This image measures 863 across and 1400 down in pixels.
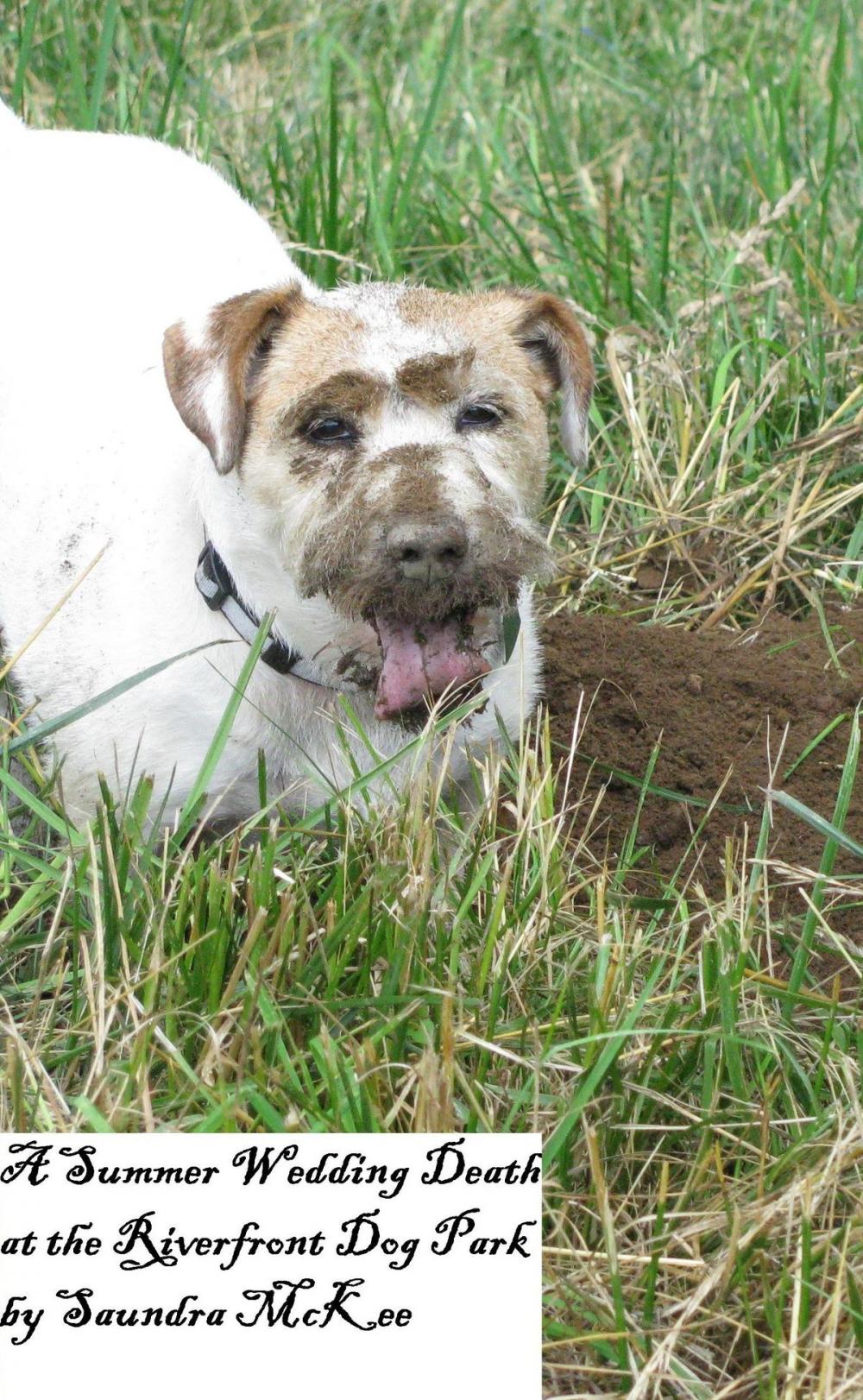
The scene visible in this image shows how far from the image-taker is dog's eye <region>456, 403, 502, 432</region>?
115 inches

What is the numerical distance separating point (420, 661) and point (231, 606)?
0.43 m

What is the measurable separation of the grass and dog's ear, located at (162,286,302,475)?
0.67 meters

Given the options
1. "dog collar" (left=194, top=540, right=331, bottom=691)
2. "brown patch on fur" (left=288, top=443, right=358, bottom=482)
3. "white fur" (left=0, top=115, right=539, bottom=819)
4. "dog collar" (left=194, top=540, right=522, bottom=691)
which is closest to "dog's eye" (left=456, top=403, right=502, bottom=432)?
"white fur" (left=0, top=115, right=539, bottom=819)

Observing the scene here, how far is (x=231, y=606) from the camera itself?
3037mm

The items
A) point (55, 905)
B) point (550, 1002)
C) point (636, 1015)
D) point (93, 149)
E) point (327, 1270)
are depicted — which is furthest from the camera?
point (93, 149)

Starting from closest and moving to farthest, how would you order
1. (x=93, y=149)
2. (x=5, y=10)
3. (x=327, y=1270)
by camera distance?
(x=327, y=1270) → (x=93, y=149) → (x=5, y=10)

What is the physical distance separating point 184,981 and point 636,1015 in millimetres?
681

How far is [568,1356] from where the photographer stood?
214cm

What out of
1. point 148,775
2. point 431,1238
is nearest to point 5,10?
point 148,775

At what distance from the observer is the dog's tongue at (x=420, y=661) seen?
2795 mm

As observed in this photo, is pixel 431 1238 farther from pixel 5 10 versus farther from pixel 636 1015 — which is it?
pixel 5 10

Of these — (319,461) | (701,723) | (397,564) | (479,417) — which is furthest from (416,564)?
(701,723)

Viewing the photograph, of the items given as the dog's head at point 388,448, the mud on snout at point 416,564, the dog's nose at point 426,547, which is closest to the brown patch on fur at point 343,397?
the dog's head at point 388,448

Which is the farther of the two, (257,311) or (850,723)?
(850,723)
